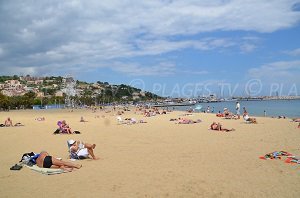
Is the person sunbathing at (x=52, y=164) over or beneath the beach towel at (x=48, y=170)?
over

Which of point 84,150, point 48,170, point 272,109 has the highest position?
point 272,109

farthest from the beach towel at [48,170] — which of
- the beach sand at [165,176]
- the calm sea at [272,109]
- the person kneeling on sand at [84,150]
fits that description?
the calm sea at [272,109]

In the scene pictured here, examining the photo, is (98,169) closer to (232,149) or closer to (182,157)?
(182,157)

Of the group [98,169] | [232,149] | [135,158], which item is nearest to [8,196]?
[98,169]

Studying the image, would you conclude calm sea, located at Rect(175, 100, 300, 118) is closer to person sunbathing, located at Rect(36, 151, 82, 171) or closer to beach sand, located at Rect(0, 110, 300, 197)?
beach sand, located at Rect(0, 110, 300, 197)

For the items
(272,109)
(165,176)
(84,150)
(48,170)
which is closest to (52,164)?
(48,170)

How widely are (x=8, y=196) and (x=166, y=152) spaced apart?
18.1 feet

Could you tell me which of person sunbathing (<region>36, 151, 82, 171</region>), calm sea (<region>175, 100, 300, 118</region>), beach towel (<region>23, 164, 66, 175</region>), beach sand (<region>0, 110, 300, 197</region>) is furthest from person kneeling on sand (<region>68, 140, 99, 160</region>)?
calm sea (<region>175, 100, 300, 118</region>)

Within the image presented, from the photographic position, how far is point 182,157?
9383mm

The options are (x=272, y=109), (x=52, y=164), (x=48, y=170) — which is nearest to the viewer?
(x=48, y=170)

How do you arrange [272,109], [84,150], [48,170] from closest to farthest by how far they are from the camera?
[48,170], [84,150], [272,109]

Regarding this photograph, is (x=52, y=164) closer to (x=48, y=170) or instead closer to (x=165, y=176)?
(x=48, y=170)

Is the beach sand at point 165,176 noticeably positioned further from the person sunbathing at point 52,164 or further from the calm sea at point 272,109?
the calm sea at point 272,109

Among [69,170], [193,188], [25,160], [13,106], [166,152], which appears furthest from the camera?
[13,106]
